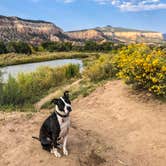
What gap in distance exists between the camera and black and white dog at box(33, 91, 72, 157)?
599 cm

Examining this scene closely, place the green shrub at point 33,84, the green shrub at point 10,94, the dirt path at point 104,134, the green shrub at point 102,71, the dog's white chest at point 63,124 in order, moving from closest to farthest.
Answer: the dog's white chest at point 63,124, the dirt path at point 104,134, the green shrub at point 10,94, the green shrub at point 33,84, the green shrub at point 102,71

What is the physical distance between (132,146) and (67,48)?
6078 centimetres

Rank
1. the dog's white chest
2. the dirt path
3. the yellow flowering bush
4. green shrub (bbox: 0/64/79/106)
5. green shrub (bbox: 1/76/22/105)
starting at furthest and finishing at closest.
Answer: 1. green shrub (bbox: 0/64/79/106)
2. green shrub (bbox: 1/76/22/105)
3. the yellow flowering bush
4. the dirt path
5. the dog's white chest

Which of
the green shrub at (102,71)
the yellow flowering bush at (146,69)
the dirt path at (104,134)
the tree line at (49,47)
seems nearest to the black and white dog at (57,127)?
the dirt path at (104,134)

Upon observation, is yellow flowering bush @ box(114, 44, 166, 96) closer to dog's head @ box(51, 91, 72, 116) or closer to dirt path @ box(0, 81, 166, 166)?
dirt path @ box(0, 81, 166, 166)

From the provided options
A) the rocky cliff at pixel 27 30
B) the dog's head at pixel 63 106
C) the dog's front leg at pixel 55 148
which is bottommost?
the rocky cliff at pixel 27 30

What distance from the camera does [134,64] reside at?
33.8ft

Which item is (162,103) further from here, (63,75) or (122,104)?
(63,75)

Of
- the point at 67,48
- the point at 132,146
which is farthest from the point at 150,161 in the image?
the point at 67,48

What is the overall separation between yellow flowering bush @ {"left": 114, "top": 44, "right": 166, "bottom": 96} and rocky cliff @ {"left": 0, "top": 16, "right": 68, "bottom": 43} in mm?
94621

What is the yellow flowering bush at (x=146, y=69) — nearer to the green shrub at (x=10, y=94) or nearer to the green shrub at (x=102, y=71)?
the green shrub at (x=102, y=71)

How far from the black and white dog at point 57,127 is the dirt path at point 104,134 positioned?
165mm

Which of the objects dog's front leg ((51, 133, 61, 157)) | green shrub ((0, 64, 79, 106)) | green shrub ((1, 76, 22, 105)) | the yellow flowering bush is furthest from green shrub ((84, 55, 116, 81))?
dog's front leg ((51, 133, 61, 157))

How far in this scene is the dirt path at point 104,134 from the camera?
6.41 m
